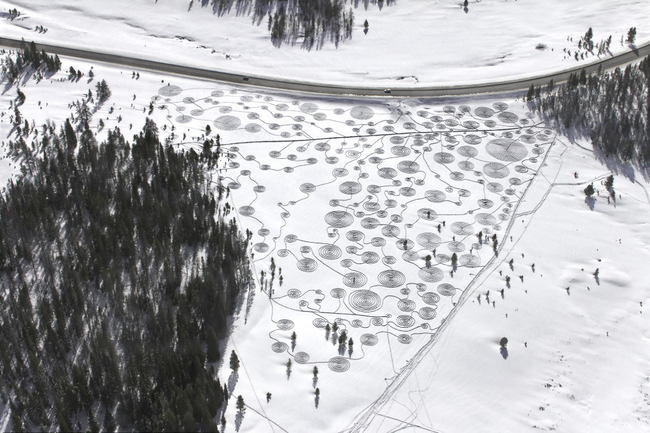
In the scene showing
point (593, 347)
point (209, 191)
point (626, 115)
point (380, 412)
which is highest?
point (626, 115)

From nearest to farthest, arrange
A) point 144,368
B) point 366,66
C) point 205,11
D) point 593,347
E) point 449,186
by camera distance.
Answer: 1. point 144,368
2. point 593,347
3. point 449,186
4. point 366,66
5. point 205,11

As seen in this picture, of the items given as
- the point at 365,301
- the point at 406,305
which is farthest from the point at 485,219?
the point at 365,301

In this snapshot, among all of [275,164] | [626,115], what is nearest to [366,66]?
[275,164]

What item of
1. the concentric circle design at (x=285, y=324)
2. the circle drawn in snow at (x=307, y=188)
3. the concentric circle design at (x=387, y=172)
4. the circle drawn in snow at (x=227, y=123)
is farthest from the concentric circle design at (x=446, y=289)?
the circle drawn in snow at (x=227, y=123)

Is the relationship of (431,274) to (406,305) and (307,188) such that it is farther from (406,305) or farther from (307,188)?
(307,188)

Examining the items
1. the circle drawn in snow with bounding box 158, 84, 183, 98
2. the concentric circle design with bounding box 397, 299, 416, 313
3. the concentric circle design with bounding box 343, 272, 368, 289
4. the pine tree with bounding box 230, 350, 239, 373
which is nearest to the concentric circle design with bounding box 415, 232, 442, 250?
the concentric circle design with bounding box 343, 272, 368, 289

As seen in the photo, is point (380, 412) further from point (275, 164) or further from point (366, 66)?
point (366, 66)
